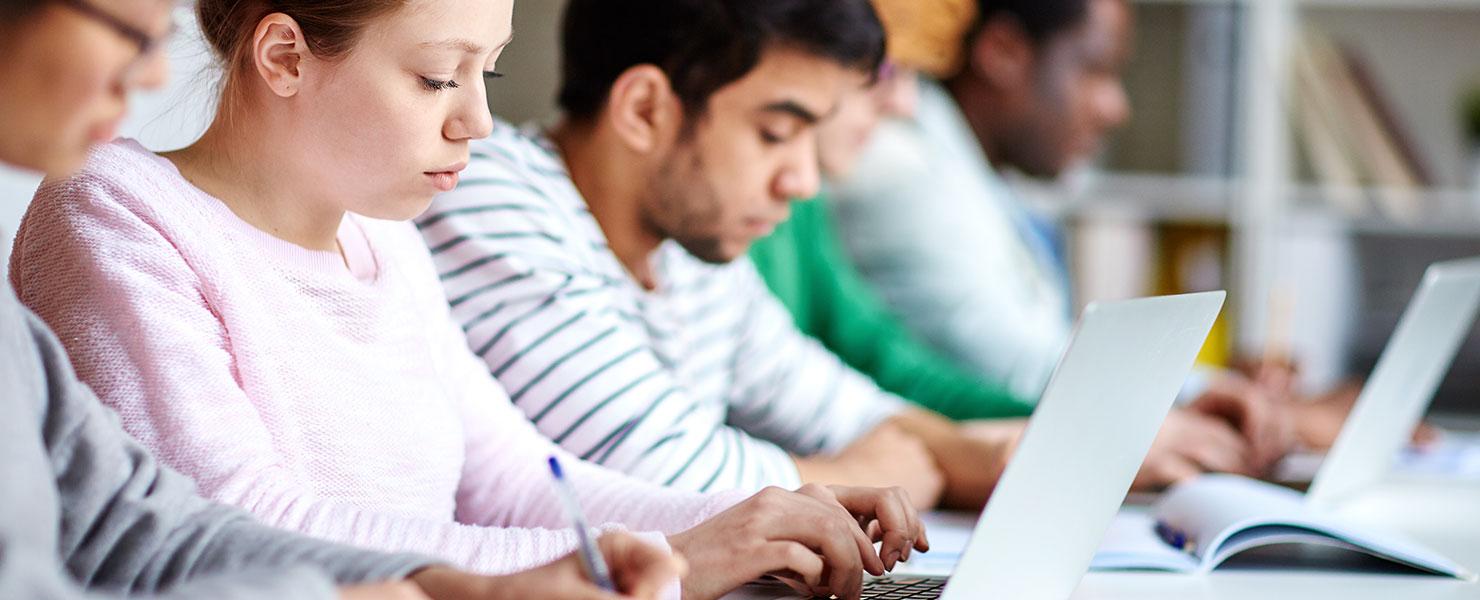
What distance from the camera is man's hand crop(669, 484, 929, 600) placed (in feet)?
2.27

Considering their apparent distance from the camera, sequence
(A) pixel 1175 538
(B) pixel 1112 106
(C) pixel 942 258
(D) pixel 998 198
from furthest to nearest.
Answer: (B) pixel 1112 106, (D) pixel 998 198, (C) pixel 942 258, (A) pixel 1175 538

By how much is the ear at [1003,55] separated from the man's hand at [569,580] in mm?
1894

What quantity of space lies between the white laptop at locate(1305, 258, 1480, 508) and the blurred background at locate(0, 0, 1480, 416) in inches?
50.9

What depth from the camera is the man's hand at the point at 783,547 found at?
2.27 feet

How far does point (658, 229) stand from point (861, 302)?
0.80m

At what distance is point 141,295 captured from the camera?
0.64m

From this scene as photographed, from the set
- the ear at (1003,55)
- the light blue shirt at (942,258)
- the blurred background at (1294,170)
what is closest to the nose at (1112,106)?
the blurred background at (1294,170)

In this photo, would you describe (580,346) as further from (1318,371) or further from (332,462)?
(1318,371)

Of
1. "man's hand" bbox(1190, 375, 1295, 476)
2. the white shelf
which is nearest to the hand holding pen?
"man's hand" bbox(1190, 375, 1295, 476)

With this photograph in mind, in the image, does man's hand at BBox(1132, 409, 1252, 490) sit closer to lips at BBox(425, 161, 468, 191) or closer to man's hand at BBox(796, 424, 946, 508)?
man's hand at BBox(796, 424, 946, 508)

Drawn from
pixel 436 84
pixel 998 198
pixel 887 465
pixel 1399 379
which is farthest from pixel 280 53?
pixel 998 198

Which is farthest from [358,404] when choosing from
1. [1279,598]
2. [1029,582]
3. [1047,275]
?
[1047,275]

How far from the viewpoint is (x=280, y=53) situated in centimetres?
70

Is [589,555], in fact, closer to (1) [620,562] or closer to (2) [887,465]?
(1) [620,562]
